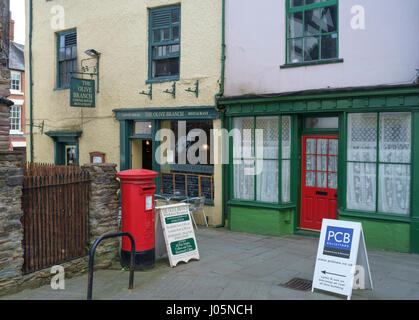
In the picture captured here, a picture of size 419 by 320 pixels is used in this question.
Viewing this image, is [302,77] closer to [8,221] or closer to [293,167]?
[293,167]

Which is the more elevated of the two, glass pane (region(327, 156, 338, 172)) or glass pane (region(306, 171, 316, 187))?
glass pane (region(327, 156, 338, 172))

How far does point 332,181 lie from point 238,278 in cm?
399

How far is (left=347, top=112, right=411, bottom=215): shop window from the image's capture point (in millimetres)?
8375

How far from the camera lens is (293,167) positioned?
9.91 m

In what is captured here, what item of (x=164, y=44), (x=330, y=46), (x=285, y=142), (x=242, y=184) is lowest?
(x=242, y=184)

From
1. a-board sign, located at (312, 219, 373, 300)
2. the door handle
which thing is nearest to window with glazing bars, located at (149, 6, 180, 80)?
the door handle

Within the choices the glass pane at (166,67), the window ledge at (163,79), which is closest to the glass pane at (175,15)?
the glass pane at (166,67)

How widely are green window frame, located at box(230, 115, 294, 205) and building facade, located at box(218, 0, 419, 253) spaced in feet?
0.08

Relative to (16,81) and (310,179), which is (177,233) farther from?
(16,81)

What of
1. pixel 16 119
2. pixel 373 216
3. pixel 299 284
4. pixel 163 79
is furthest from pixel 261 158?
pixel 16 119

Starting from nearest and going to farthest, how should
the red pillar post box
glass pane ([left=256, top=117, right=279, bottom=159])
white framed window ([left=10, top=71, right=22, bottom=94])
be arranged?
the red pillar post box
glass pane ([left=256, top=117, right=279, bottom=159])
white framed window ([left=10, top=71, right=22, bottom=94])

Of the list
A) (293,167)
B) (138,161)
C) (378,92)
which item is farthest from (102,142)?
(378,92)

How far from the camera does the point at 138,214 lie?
Answer: 707cm

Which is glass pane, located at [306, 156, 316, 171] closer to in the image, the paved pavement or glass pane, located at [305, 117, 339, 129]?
glass pane, located at [305, 117, 339, 129]
